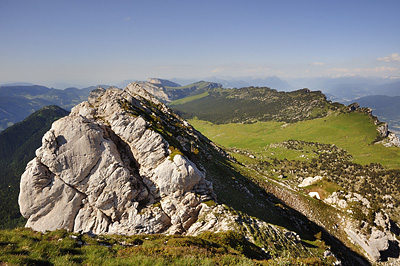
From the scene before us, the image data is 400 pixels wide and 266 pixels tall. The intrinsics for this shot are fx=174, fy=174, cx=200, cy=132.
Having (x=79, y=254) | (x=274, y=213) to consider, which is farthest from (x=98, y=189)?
(x=274, y=213)

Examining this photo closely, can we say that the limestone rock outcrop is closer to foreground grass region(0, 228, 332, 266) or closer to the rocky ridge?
the rocky ridge

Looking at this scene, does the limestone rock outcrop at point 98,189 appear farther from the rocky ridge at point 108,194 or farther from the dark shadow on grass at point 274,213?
the dark shadow on grass at point 274,213

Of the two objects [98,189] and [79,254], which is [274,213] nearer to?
[98,189]

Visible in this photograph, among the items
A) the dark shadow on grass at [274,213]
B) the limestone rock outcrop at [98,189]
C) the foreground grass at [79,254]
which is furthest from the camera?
the dark shadow on grass at [274,213]

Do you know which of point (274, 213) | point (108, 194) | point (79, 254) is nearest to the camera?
point (79, 254)

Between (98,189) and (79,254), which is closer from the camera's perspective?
(79,254)

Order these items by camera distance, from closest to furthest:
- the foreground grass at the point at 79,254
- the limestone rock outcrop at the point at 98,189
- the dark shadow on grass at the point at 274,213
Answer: the foreground grass at the point at 79,254
the limestone rock outcrop at the point at 98,189
the dark shadow on grass at the point at 274,213

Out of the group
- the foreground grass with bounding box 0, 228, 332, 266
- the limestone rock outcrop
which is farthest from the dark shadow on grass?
the foreground grass with bounding box 0, 228, 332, 266

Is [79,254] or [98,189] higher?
[79,254]

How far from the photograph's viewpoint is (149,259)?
1252cm

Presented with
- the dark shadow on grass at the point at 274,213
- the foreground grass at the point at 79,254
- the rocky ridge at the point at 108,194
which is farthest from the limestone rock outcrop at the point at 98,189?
the dark shadow on grass at the point at 274,213

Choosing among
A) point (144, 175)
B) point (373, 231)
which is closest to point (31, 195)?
point (144, 175)

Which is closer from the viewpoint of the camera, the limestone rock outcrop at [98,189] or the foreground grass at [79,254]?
the foreground grass at [79,254]

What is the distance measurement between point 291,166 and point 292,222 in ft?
382
